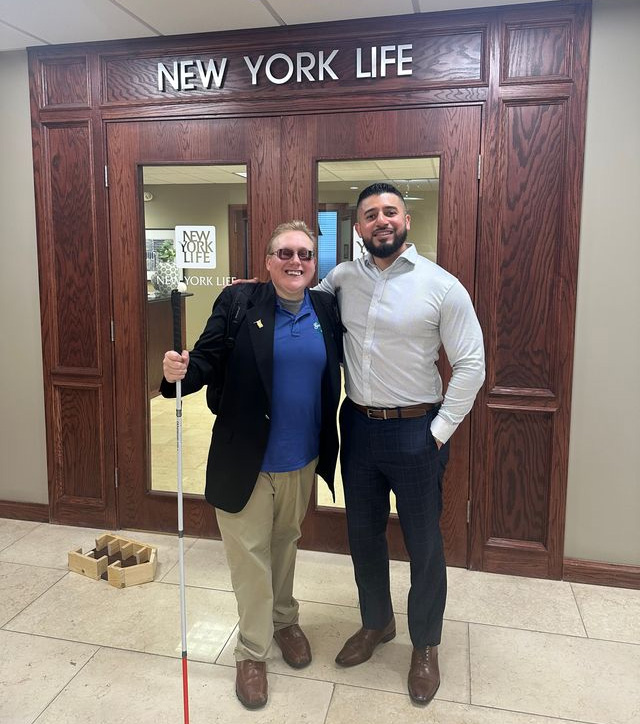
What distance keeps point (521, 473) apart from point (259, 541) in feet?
4.70

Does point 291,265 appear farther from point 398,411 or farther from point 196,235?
point 196,235

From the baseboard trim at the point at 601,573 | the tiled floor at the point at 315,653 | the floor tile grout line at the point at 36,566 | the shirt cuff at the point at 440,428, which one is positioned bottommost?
the tiled floor at the point at 315,653

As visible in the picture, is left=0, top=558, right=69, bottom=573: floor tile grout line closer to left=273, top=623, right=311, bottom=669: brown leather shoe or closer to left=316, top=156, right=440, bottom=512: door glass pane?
left=273, top=623, right=311, bottom=669: brown leather shoe

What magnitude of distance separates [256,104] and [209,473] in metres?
1.84

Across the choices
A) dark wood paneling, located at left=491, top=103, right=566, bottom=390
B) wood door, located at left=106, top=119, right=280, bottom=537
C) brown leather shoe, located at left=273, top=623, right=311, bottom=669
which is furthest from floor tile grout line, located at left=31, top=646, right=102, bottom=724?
dark wood paneling, located at left=491, top=103, right=566, bottom=390

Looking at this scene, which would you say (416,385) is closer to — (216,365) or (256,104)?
(216,365)

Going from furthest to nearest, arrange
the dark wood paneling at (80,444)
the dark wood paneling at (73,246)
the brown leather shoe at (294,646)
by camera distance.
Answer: the dark wood paneling at (80,444) → the dark wood paneling at (73,246) → the brown leather shoe at (294,646)

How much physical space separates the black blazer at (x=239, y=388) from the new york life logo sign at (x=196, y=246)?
106cm

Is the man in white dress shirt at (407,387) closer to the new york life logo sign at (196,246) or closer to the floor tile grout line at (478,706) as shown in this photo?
the floor tile grout line at (478,706)

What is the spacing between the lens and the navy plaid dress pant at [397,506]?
2.20 metres

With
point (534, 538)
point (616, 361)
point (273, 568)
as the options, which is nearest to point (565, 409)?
point (616, 361)

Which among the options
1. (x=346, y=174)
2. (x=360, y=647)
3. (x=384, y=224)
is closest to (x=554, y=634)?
(x=360, y=647)

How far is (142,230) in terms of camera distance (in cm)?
329

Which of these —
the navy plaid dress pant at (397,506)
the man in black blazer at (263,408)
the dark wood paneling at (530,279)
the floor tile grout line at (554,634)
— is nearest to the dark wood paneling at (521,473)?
the dark wood paneling at (530,279)
